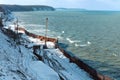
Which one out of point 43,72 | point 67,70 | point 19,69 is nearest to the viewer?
point 19,69

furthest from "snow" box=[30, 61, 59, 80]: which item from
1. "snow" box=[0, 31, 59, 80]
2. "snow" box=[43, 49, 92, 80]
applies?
"snow" box=[43, 49, 92, 80]

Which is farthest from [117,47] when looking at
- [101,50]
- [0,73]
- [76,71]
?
[0,73]

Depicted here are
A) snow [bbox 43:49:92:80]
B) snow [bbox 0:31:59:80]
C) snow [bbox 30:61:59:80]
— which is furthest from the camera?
snow [bbox 43:49:92:80]

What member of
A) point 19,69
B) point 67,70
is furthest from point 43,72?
point 67,70

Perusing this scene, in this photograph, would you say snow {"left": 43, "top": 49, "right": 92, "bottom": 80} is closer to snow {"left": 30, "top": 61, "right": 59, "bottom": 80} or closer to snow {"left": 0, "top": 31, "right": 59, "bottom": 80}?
snow {"left": 30, "top": 61, "right": 59, "bottom": 80}

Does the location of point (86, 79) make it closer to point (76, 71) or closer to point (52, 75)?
point (76, 71)

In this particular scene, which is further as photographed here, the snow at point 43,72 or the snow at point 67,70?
the snow at point 67,70

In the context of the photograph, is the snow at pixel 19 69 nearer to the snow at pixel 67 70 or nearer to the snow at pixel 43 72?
the snow at pixel 43 72

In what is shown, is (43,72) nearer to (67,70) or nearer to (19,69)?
(19,69)

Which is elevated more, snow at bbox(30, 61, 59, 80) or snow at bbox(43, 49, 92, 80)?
snow at bbox(30, 61, 59, 80)

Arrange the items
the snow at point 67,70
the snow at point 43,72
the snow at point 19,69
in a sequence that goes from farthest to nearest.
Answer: the snow at point 67,70 < the snow at point 43,72 < the snow at point 19,69

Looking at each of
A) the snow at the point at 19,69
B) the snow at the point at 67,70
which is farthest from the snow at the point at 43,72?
the snow at the point at 67,70

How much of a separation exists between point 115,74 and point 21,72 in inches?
713

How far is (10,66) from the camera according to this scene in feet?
85.1
